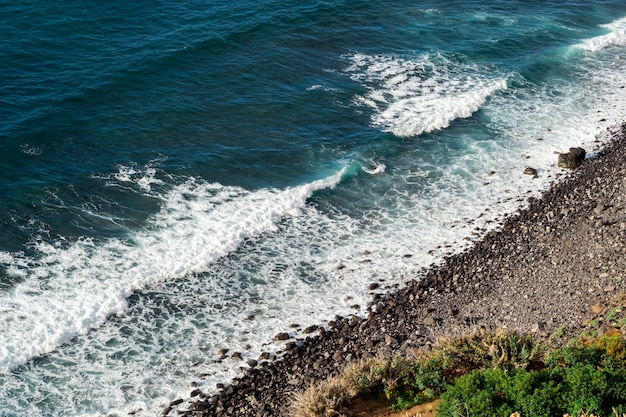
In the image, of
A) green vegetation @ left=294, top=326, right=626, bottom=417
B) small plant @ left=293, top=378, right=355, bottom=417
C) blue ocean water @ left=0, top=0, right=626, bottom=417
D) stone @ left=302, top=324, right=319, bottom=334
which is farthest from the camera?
blue ocean water @ left=0, top=0, right=626, bottom=417

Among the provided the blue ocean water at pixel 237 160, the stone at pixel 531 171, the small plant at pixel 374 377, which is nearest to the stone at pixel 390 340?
the blue ocean water at pixel 237 160

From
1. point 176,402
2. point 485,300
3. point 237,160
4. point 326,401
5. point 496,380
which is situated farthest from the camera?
point 237,160

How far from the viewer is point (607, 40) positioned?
147ft

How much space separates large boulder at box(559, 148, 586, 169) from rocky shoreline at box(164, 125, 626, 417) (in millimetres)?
3361

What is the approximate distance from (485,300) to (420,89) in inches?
742

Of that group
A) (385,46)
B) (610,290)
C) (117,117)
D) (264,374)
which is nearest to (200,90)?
(117,117)

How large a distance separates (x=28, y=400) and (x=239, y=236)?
385 inches

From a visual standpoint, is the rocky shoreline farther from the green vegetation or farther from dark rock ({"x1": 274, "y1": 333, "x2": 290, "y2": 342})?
the green vegetation

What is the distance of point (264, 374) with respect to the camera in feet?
66.6

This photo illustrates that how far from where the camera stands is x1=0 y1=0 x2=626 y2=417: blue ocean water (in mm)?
22422

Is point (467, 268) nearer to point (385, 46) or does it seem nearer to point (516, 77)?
point (516, 77)

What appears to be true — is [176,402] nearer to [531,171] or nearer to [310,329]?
[310,329]

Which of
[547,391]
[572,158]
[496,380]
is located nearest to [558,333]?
[496,380]

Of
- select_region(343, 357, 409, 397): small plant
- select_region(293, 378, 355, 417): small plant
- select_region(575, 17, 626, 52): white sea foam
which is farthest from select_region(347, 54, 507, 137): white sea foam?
select_region(293, 378, 355, 417): small plant
